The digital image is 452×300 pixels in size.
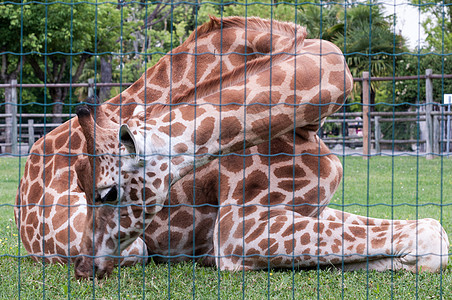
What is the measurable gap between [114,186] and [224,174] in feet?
3.26

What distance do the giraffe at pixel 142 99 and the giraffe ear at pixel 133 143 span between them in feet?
2.99

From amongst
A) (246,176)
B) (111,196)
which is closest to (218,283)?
(111,196)

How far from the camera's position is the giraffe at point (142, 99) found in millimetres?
4402

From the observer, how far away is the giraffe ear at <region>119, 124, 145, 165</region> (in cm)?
343

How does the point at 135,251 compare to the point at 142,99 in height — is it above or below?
below

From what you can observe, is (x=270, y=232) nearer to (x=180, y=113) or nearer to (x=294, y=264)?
(x=294, y=264)

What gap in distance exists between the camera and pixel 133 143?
3.47 meters

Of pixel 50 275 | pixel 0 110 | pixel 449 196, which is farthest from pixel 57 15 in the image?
pixel 50 275

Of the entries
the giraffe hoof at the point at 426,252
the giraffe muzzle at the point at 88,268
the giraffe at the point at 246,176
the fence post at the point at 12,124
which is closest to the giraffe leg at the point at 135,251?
the giraffe at the point at 246,176

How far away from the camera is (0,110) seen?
23.4 meters

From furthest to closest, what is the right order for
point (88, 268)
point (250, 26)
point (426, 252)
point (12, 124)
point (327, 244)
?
point (12, 124), point (250, 26), point (327, 244), point (426, 252), point (88, 268)

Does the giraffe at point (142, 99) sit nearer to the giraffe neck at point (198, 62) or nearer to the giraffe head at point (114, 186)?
the giraffe neck at point (198, 62)

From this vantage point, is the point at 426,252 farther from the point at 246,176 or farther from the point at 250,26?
the point at 250,26

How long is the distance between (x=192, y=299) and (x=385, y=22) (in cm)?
2498
